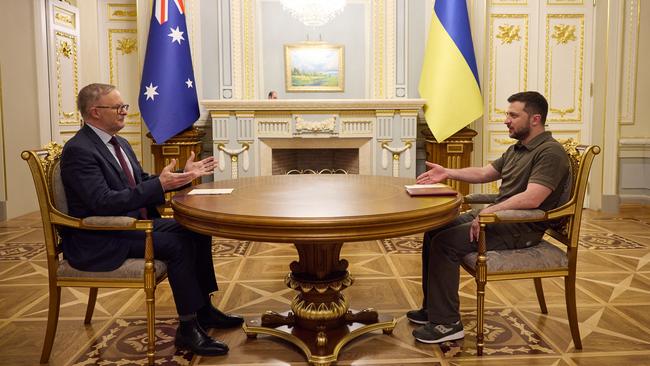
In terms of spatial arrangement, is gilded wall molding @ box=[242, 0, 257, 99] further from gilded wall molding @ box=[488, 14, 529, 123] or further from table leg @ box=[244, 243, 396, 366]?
table leg @ box=[244, 243, 396, 366]

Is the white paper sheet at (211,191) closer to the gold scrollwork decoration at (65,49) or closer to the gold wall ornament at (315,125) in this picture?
the gold wall ornament at (315,125)

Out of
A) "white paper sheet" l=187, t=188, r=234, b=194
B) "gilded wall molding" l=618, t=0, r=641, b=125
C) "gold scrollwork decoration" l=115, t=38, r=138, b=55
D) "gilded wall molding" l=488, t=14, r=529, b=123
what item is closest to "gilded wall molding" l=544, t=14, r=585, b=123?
"gilded wall molding" l=488, t=14, r=529, b=123

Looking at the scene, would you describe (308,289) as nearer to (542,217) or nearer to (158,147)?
(542,217)

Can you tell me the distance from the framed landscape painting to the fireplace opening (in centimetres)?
65

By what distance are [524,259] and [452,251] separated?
0.30 m

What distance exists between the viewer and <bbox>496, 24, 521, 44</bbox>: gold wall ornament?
6066 mm

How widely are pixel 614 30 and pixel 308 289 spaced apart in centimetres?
506

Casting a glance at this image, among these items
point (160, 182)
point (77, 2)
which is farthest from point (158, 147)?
point (160, 182)

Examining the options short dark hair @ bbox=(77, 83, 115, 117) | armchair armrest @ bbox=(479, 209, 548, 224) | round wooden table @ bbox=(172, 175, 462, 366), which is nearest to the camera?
round wooden table @ bbox=(172, 175, 462, 366)

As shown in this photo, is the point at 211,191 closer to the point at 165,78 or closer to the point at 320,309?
the point at 320,309

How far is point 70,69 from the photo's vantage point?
243 inches

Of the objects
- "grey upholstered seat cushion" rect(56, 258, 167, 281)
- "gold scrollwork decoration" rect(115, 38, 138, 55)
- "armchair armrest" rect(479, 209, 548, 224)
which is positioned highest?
"gold scrollwork decoration" rect(115, 38, 138, 55)

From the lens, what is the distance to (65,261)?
2359mm

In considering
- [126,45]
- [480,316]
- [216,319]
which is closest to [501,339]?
[480,316]
